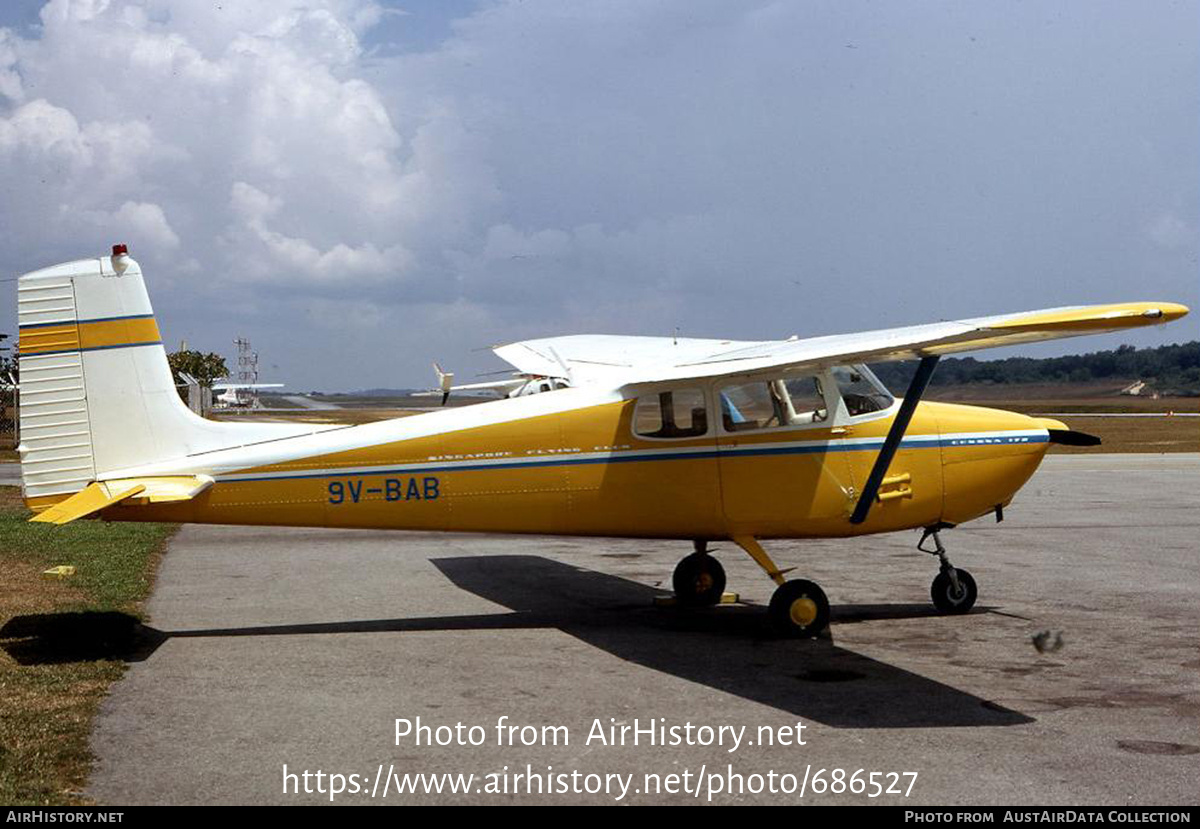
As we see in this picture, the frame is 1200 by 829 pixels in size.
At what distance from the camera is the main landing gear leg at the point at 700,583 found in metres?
11.3

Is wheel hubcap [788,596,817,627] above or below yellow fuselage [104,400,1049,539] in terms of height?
below

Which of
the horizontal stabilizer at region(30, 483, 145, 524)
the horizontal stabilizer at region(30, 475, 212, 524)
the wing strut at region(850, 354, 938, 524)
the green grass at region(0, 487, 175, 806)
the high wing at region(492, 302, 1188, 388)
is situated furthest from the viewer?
the wing strut at region(850, 354, 938, 524)

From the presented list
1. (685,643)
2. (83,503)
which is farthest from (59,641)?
(685,643)

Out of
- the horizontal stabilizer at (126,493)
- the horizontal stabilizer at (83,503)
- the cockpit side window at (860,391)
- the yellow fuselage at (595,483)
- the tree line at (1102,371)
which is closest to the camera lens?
the horizontal stabilizer at (83,503)

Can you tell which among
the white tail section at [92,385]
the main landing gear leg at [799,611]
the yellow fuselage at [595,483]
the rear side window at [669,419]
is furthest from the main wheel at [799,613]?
the white tail section at [92,385]

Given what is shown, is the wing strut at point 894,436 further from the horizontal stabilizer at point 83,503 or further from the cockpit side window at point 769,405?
the horizontal stabilizer at point 83,503

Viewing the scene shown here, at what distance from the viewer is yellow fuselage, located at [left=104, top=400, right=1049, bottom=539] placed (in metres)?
9.59

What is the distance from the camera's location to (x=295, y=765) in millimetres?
6207

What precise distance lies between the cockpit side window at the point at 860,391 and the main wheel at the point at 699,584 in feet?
7.51

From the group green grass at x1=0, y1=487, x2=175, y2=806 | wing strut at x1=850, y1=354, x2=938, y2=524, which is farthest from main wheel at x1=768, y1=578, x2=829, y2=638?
green grass at x1=0, y1=487, x2=175, y2=806

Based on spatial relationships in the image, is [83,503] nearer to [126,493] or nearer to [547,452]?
[126,493]

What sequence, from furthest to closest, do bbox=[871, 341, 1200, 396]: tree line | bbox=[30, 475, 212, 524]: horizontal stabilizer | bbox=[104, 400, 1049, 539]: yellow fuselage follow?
bbox=[871, 341, 1200, 396]: tree line → bbox=[104, 400, 1049, 539]: yellow fuselage → bbox=[30, 475, 212, 524]: horizontal stabilizer

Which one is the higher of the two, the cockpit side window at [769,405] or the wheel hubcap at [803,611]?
the cockpit side window at [769,405]

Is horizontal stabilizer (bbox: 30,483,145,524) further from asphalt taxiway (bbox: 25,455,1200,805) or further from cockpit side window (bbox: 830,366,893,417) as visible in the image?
cockpit side window (bbox: 830,366,893,417)
